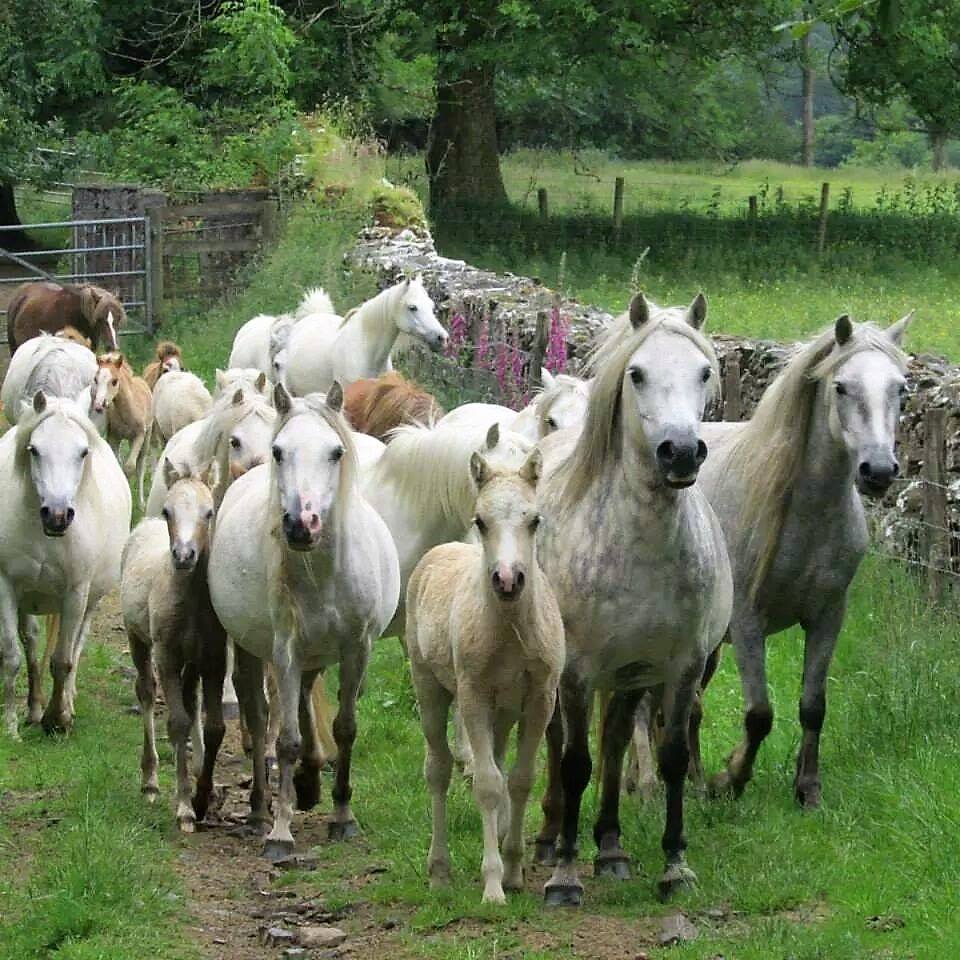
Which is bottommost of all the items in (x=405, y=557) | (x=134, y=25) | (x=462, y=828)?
(x=462, y=828)

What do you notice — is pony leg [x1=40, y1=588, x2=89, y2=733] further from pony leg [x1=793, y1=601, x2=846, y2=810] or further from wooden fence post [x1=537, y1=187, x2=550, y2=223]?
wooden fence post [x1=537, y1=187, x2=550, y2=223]

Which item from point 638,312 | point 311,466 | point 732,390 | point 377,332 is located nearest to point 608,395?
point 638,312

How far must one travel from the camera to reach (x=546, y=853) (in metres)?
6.91

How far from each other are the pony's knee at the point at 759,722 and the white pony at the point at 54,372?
7646 millimetres

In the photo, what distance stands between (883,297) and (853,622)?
13.3m

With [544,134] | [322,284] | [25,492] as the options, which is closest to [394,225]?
[322,284]

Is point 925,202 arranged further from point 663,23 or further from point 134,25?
point 134,25

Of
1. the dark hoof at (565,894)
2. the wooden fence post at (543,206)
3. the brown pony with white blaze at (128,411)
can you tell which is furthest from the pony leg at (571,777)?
the wooden fence post at (543,206)

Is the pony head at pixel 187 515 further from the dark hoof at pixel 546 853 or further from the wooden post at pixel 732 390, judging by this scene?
the wooden post at pixel 732 390

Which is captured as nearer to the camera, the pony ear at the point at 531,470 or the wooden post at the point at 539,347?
the pony ear at the point at 531,470

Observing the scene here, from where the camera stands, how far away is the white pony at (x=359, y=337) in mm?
14000

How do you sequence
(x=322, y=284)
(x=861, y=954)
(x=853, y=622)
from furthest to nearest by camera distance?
(x=322, y=284) < (x=853, y=622) < (x=861, y=954)

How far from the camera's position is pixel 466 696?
6.17m

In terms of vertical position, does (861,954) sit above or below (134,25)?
below
